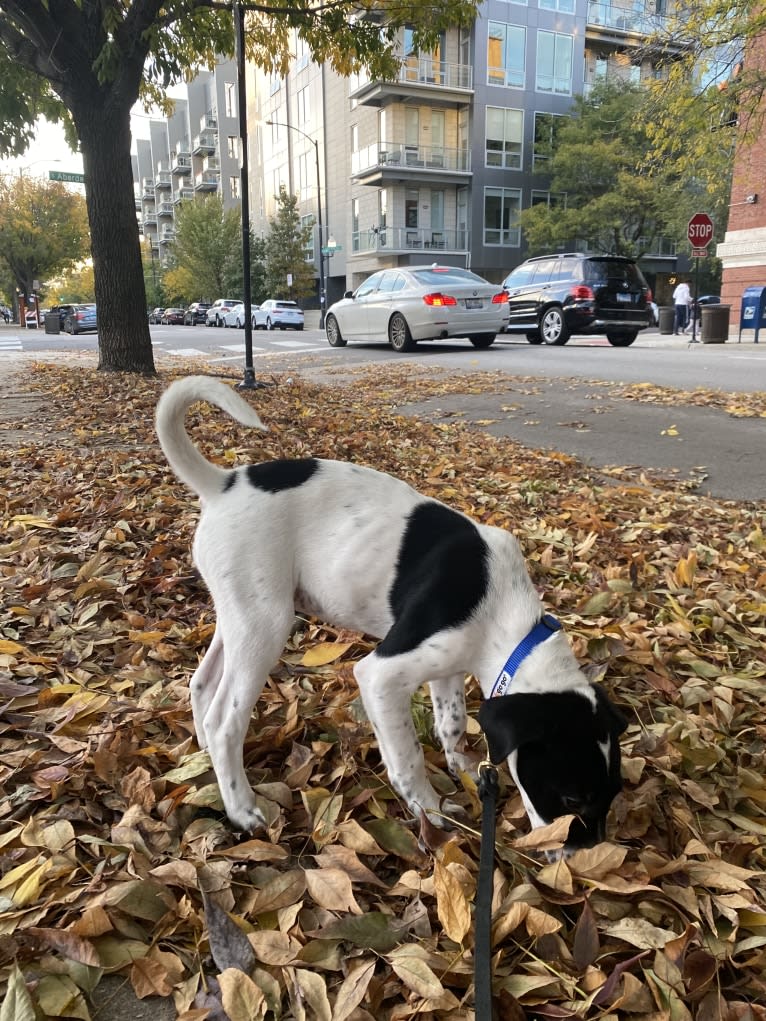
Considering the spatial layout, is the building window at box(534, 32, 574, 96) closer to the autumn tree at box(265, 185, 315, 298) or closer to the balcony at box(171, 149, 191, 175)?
the autumn tree at box(265, 185, 315, 298)

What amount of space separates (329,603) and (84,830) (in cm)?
92

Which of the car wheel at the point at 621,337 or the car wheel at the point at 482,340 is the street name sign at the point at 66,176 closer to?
the car wheel at the point at 482,340

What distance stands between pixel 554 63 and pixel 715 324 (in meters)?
33.7

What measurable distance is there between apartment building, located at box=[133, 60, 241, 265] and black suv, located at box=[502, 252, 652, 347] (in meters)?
49.3

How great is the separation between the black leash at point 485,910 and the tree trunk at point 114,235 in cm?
978

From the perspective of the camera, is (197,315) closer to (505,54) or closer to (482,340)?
(505,54)

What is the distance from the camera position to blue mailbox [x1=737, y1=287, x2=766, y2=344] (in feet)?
66.7

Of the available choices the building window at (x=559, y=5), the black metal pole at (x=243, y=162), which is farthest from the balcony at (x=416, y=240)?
the black metal pole at (x=243, y=162)

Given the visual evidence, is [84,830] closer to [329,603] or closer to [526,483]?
[329,603]

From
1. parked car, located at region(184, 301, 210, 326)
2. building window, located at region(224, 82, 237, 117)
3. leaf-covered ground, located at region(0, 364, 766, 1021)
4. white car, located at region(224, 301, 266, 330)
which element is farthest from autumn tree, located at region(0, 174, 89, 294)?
leaf-covered ground, located at region(0, 364, 766, 1021)

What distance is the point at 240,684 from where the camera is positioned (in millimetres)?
2010

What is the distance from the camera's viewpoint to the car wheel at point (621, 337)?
61.9 ft

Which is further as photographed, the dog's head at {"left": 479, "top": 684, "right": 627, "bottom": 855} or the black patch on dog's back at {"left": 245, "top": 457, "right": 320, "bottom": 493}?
the black patch on dog's back at {"left": 245, "top": 457, "right": 320, "bottom": 493}

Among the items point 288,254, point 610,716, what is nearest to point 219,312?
point 288,254
